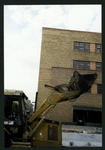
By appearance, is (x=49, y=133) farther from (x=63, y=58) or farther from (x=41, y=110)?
(x=63, y=58)

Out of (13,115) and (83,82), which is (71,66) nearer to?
(83,82)

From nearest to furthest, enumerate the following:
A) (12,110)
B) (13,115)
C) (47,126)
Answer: (13,115), (12,110), (47,126)

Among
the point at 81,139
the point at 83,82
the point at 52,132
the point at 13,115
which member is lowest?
the point at 81,139

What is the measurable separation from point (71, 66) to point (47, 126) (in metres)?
16.1

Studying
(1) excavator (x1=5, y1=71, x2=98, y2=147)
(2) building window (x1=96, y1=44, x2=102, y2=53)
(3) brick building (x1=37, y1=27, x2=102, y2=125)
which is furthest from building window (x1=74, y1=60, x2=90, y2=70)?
(1) excavator (x1=5, y1=71, x2=98, y2=147)

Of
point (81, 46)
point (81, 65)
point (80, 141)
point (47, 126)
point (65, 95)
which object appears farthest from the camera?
point (81, 46)

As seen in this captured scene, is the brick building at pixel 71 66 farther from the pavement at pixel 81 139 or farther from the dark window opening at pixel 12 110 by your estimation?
the dark window opening at pixel 12 110

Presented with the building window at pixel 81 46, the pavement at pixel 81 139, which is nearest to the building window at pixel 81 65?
the building window at pixel 81 46

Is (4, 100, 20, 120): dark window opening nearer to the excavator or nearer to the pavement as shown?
the excavator


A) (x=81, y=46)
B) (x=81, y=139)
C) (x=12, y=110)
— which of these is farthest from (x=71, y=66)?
(x=12, y=110)

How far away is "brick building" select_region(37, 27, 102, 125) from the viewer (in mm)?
20734

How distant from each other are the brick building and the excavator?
44.2 feet

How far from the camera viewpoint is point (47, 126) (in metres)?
6.93

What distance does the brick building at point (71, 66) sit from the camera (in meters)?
20.7
